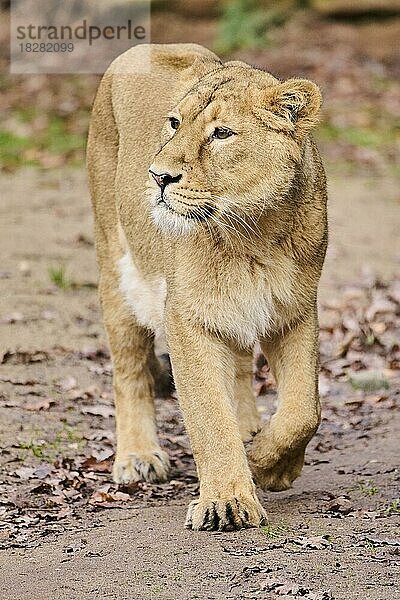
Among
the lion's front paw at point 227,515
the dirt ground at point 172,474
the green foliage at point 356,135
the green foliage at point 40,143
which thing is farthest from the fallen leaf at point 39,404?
the green foliage at point 356,135

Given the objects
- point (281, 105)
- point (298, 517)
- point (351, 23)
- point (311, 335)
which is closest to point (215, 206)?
point (281, 105)

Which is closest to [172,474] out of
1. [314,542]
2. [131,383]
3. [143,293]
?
[131,383]

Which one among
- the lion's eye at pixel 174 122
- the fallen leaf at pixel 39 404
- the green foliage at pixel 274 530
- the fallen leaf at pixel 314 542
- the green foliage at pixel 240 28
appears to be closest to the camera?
the fallen leaf at pixel 314 542

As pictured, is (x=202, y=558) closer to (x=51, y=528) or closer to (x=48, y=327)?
(x=51, y=528)

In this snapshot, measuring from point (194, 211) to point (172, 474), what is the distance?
6.41ft

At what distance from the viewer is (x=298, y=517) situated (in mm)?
5234

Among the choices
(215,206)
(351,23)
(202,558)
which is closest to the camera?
(202,558)

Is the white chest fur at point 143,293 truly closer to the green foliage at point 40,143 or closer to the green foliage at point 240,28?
the green foliage at point 40,143

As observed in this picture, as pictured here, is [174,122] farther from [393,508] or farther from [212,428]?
[393,508]

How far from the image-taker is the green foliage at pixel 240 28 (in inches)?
735

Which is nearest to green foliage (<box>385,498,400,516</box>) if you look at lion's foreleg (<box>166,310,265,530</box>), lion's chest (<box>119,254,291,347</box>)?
lion's foreleg (<box>166,310,265,530</box>)

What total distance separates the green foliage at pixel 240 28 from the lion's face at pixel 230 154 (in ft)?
45.5

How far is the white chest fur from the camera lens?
19.8 ft

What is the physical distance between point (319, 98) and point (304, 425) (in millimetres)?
1379
